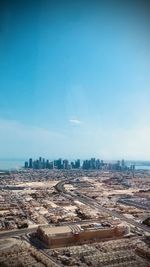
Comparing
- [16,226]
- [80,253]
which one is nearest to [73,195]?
[16,226]

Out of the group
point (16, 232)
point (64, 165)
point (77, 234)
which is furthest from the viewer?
point (64, 165)

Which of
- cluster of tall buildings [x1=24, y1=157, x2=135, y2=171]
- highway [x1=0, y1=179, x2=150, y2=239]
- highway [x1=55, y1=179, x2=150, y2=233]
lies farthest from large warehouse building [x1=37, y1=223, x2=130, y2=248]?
cluster of tall buildings [x1=24, y1=157, x2=135, y2=171]

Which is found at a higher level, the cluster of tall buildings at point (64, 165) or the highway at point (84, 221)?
the cluster of tall buildings at point (64, 165)

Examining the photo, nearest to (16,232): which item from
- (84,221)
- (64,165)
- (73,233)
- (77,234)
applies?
(73,233)

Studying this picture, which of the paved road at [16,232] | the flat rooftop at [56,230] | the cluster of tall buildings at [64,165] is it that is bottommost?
the paved road at [16,232]

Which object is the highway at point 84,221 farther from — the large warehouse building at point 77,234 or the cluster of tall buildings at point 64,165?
the cluster of tall buildings at point 64,165

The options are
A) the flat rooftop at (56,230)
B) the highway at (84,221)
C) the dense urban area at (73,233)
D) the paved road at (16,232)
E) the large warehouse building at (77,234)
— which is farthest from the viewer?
the highway at (84,221)

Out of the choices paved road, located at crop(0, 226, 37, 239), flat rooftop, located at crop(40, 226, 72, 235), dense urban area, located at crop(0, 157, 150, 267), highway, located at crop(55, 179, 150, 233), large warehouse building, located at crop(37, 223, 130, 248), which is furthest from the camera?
highway, located at crop(55, 179, 150, 233)

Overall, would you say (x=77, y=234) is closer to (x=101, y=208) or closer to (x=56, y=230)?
(x=56, y=230)

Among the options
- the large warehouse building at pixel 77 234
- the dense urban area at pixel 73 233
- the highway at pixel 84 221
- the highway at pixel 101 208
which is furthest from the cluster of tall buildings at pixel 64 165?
the large warehouse building at pixel 77 234

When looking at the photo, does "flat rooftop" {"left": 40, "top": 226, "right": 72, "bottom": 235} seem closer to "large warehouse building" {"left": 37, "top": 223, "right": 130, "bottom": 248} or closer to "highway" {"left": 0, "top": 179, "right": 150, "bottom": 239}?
"large warehouse building" {"left": 37, "top": 223, "right": 130, "bottom": 248}

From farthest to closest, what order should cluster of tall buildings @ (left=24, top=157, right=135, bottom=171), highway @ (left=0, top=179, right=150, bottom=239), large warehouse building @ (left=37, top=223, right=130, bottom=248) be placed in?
cluster of tall buildings @ (left=24, top=157, right=135, bottom=171) → highway @ (left=0, top=179, right=150, bottom=239) → large warehouse building @ (left=37, top=223, right=130, bottom=248)
